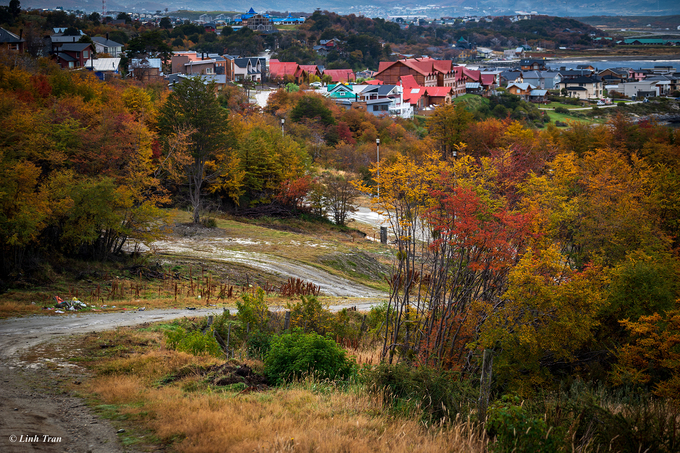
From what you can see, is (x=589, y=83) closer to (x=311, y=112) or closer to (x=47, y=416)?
(x=311, y=112)

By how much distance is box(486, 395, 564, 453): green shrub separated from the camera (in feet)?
24.7

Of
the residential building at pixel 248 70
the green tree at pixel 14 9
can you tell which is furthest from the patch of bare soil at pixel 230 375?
the residential building at pixel 248 70

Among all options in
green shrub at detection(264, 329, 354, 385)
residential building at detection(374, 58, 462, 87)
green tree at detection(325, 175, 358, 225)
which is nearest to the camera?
green shrub at detection(264, 329, 354, 385)

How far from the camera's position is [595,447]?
8305mm

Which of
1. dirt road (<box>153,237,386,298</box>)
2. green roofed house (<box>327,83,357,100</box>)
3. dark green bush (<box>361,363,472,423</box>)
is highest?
green roofed house (<box>327,83,357,100</box>)

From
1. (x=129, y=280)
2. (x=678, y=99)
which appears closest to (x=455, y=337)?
(x=129, y=280)

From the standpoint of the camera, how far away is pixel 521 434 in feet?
24.7

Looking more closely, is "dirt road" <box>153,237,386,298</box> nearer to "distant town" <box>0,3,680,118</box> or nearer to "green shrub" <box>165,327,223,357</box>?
"green shrub" <box>165,327,223,357</box>

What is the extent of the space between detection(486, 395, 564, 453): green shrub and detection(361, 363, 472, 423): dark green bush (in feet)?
3.82

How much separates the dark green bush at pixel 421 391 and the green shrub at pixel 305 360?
102 cm

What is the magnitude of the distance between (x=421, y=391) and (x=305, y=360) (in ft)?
8.26

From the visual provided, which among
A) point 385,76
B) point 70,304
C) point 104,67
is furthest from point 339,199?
point 385,76

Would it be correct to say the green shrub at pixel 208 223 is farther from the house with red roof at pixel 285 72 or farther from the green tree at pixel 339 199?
the house with red roof at pixel 285 72

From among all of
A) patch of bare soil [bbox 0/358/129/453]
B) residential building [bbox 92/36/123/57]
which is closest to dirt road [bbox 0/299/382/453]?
patch of bare soil [bbox 0/358/129/453]
